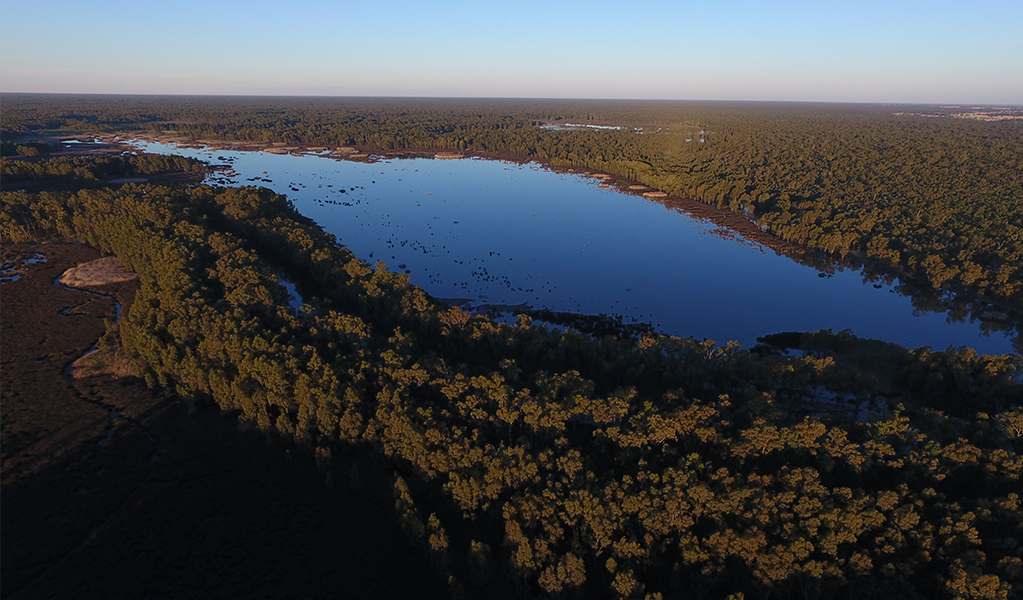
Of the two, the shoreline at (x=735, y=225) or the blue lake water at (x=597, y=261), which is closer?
the blue lake water at (x=597, y=261)

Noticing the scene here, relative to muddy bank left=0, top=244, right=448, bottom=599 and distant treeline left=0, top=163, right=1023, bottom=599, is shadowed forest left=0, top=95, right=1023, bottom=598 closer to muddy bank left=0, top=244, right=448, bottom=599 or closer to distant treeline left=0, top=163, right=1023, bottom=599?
distant treeline left=0, top=163, right=1023, bottom=599

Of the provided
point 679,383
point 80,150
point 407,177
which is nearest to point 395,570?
point 679,383

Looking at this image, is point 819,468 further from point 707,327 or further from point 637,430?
point 707,327

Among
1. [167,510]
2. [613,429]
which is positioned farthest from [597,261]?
[167,510]

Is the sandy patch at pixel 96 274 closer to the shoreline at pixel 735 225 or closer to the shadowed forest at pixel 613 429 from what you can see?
the shadowed forest at pixel 613 429

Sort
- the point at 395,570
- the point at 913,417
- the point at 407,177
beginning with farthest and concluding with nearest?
the point at 407,177, the point at 913,417, the point at 395,570

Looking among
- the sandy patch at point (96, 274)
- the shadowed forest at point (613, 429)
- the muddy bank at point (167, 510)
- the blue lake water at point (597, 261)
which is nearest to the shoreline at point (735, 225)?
the shadowed forest at point (613, 429)
